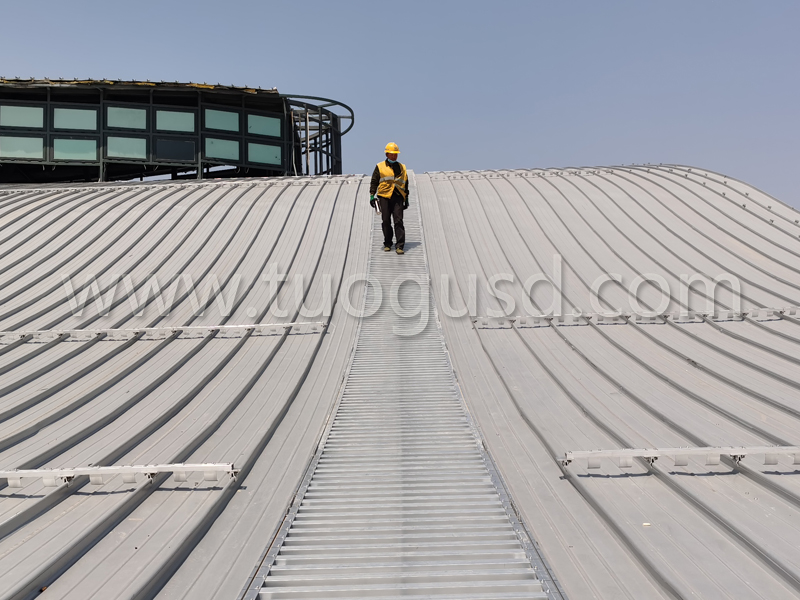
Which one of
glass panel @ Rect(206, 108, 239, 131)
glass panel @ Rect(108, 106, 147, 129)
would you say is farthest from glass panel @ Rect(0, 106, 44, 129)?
glass panel @ Rect(206, 108, 239, 131)

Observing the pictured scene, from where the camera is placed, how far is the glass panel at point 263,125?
782 inches

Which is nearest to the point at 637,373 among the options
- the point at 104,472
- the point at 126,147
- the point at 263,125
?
the point at 104,472

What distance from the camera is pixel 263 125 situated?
2009 cm

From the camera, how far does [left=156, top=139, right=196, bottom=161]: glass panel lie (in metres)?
18.9

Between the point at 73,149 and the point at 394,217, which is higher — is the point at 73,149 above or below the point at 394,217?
above

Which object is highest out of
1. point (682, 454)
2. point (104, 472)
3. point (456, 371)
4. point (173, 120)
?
point (173, 120)

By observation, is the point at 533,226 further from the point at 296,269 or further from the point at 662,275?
the point at 296,269

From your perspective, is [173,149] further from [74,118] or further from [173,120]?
[74,118]

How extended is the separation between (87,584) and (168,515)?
58 centimetres

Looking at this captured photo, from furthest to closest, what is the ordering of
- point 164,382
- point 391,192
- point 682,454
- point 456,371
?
point 391,192 < point 456,371 < point 164,382 < point 682,454

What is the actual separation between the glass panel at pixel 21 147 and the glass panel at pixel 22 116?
50 centimetres

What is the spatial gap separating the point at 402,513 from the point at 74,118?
2094cm

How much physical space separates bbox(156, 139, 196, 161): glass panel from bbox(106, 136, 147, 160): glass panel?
21.1 inches

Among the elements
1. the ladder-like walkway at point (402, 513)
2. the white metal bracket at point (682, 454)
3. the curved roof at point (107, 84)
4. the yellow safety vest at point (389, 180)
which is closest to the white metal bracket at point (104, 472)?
the ladder-like walkway at point (402, 513)
